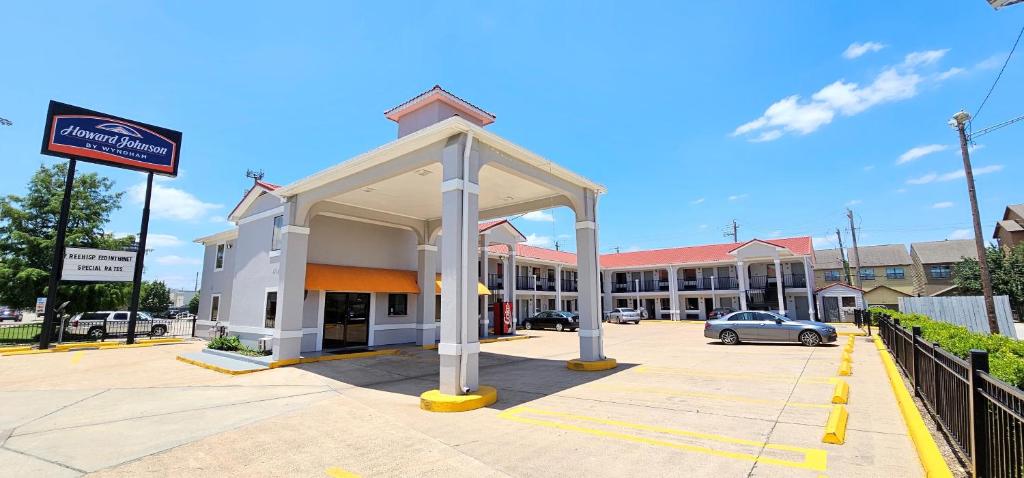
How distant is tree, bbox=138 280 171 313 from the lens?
2199 inches

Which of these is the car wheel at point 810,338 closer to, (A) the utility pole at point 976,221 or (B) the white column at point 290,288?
(A) the utility pole at point 976,221

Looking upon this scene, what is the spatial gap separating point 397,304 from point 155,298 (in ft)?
188

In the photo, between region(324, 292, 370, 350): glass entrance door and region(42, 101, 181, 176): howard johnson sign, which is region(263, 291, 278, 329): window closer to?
region(324, 292, 370, 350): glass entrance door

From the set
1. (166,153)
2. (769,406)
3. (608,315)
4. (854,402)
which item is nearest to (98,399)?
(769,406)

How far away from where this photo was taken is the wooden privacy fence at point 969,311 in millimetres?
18094

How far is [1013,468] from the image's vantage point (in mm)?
3254

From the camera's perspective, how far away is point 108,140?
1912 centimetres

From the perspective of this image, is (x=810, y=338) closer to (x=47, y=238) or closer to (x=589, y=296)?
(x=589, y=296)

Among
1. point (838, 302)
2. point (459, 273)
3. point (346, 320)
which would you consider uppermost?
point (459, 273)

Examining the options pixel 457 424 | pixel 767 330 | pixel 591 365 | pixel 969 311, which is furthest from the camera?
pixel 969 311

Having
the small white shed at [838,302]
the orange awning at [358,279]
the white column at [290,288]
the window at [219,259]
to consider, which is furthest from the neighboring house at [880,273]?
the window at [219,259]

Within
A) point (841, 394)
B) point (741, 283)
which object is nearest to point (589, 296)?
point (841, 394)

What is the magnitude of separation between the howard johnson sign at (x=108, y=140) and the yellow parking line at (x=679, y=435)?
21.8m

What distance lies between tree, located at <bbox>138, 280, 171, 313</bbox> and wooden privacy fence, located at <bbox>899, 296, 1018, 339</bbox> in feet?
241
